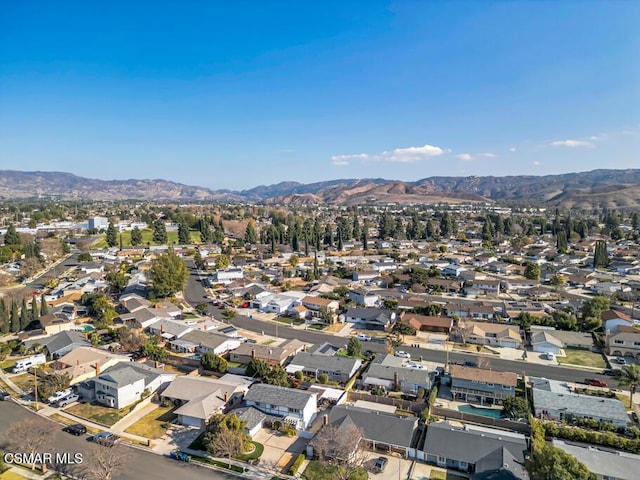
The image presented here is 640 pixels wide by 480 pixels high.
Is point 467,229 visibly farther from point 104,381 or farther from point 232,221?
point 104,381

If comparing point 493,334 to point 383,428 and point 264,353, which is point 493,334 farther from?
point 264,353

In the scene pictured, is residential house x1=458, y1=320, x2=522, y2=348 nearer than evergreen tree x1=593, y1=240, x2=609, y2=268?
Yes

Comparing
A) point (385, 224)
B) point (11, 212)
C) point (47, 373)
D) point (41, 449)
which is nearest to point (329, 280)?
point (47, 373)

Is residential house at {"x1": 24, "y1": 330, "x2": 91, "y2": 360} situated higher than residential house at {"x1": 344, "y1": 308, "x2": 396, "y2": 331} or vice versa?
residential house at {"x1": 24, "y1": 330, "x2": 91, "y2": 360}

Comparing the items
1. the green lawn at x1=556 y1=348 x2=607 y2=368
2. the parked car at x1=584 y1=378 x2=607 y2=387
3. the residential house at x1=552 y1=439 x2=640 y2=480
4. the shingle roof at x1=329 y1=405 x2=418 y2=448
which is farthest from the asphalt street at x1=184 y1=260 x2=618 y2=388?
the shingle roof at x1=329 y1=405 x2=418 y2=448

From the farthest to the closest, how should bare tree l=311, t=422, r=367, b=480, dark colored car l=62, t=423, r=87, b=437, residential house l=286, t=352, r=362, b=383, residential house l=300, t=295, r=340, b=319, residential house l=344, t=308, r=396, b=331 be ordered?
residential house l=300, t=295, r=340, b=319, residential house l=344, t=308, r=396, b=331, residential house l=286, t=352, r=362, b=383, dark colored car l=62, t=423, r=87, b=437, bare tree l=311, t=422, r=367, b=480

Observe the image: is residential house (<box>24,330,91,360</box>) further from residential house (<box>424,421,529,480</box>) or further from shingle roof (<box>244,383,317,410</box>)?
residential house (<box>424,421,529,480</box>)
